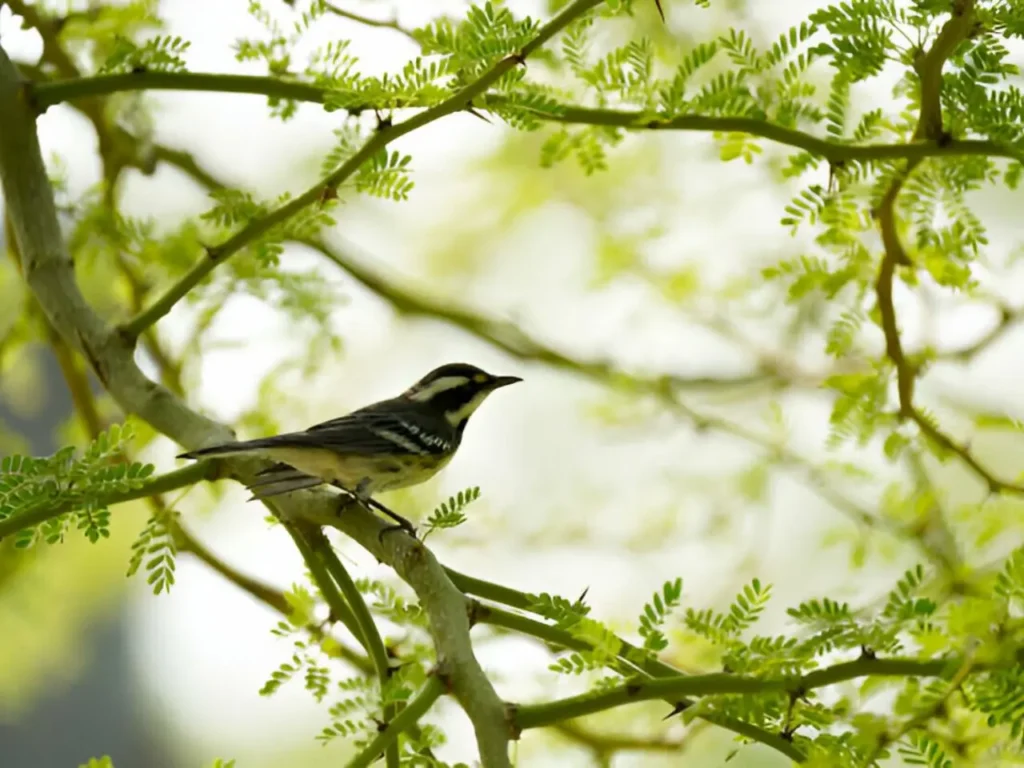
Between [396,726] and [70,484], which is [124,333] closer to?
[70,484]

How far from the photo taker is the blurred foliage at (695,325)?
121 centimetres

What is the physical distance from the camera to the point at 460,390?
267 centimetres

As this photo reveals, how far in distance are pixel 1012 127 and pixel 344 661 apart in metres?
1.25

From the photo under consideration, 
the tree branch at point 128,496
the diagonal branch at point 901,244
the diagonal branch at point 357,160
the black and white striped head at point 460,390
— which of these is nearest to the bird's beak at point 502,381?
the black and white striped head at point 460,390

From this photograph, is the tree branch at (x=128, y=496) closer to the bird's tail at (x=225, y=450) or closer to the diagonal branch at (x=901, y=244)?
the bird's tail at (x=225, y=450)

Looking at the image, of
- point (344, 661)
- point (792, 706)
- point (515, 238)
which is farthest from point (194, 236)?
point (515, 238)

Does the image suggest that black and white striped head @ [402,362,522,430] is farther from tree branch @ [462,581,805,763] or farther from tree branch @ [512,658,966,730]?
tree branch @ [512,658,966,730]

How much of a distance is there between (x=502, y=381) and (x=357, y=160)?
1.23 meters

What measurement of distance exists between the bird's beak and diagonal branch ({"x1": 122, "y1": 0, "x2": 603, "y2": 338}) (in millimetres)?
1027

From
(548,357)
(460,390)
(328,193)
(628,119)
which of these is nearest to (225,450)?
(328,193)

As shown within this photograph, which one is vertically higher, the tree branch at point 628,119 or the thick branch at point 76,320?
the tree branch at point 628,119

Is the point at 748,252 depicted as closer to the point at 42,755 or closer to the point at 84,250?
the point at 84,250

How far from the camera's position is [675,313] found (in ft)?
10.6

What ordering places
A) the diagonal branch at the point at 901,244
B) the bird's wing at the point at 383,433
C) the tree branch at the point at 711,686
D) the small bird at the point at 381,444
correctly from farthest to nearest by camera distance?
the bird's wing at the point at 383,433, the small bird at the point at 381,444, the diagonal branch at the point at 901,244, the tree branch at the point at 711,686
